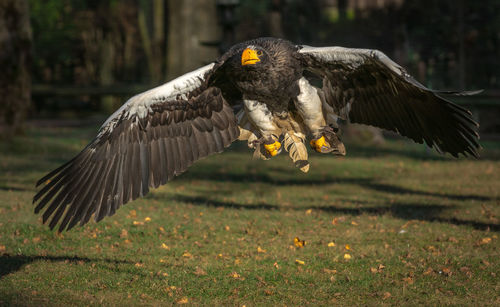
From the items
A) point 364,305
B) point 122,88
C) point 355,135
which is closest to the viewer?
point 364,305

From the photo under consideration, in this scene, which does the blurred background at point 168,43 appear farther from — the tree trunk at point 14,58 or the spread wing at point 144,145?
the spread wing at point 144,145

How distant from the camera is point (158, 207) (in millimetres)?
10227

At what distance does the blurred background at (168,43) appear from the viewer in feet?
51.9

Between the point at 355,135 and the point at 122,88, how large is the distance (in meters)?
8.51

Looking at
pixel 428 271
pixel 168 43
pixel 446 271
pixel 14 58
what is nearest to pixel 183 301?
pixel 428 271

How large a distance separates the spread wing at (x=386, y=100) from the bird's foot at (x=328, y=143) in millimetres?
329

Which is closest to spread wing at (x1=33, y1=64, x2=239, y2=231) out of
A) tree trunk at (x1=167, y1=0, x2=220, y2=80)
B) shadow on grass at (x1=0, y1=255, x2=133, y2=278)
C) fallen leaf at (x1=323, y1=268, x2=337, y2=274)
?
shadow on grass at (x1=0, y1=255, x2=133, y2=278)

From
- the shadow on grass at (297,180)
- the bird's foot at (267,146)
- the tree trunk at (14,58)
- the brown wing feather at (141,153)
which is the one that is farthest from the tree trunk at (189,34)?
the bird's foot at (267,146)

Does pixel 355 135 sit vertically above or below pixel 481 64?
below

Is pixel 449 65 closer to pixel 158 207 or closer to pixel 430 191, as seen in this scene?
pixel 430 191

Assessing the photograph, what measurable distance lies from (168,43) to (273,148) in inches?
427

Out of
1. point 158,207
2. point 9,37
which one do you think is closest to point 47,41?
point 9,37

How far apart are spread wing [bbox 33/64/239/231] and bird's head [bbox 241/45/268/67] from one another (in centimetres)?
50

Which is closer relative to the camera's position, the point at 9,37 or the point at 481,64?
the point at 9,37
